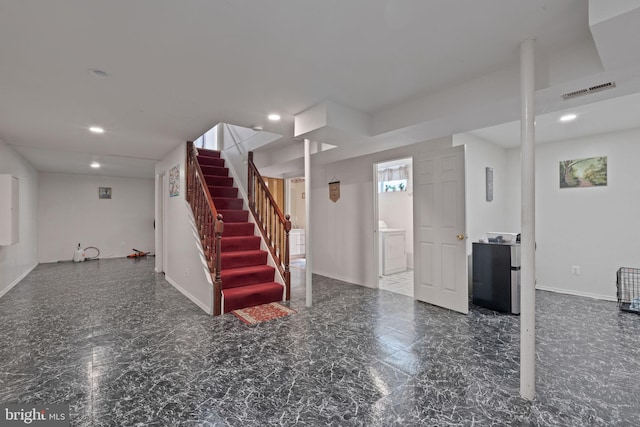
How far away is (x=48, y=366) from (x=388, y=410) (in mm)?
2729

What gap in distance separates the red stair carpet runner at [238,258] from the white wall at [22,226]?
126 inches

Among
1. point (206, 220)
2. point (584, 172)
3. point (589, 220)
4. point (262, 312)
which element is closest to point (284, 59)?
point (206, 220)

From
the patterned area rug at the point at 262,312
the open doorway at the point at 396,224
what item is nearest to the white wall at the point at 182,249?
the patterned area rug at the point at 262,312

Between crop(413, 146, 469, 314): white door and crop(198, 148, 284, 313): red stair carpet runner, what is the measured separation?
83.4 inches

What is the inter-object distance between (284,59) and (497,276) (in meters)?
3.63

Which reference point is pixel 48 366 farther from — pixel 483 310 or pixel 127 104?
pixel 483 310

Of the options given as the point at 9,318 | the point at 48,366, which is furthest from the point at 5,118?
the point at 48,366

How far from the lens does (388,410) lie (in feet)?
6.10

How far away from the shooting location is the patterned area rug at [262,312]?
343 cm

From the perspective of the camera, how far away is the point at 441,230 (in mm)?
3885

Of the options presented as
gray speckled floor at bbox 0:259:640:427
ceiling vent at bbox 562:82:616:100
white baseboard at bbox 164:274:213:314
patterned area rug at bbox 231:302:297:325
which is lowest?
gray speckled floor at bbox 0:259:640:427

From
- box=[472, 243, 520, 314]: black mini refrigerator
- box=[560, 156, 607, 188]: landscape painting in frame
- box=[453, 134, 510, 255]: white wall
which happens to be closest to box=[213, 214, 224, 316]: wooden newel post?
box=[453, 134, 510, 255]: white wall

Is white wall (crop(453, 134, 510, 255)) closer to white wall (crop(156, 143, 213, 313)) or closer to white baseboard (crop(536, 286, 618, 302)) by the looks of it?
white baseboard (crop(536, 286, 618, 302))

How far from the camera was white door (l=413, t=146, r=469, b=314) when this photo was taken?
364cm
